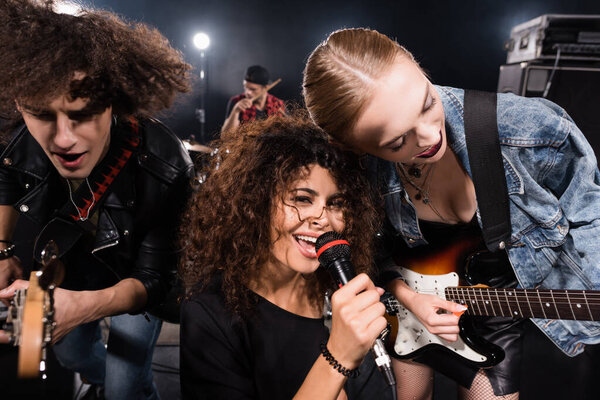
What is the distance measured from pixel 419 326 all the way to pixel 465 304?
9.0 inches

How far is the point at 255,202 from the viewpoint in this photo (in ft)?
4.92

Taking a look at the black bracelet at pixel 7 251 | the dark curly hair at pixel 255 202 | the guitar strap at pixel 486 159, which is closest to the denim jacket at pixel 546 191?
the guitar strap at pixel 486 159

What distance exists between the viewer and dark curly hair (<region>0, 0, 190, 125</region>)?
1337 mm

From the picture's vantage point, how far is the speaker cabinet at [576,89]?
284 cm

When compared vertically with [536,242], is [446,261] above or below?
below

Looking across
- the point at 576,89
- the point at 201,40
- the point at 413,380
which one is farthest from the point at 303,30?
the point at 413,380

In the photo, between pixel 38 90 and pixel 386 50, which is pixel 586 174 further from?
pixel 38 90

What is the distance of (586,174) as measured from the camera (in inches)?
54.7

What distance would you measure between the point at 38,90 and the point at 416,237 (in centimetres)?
143

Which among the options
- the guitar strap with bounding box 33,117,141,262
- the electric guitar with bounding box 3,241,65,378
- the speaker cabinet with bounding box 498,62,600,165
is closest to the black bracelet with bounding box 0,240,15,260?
the guitar strap with bounding box 33,117,141,262

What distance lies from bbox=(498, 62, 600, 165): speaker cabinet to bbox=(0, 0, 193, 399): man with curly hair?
94.8 inches

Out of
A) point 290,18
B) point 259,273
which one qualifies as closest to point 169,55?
point 259,273

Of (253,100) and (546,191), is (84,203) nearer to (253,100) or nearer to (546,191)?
(546,191)

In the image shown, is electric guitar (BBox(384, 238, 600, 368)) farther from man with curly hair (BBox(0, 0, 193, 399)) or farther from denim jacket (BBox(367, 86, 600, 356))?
man with curly hair (BBox(0, 0, 193, 399))
